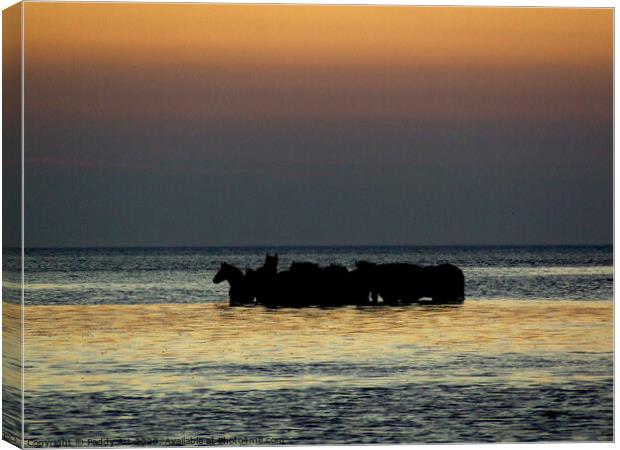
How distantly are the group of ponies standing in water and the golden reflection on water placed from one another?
140 centimetres

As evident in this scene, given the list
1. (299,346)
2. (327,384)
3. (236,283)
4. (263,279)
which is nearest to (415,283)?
(263,279)

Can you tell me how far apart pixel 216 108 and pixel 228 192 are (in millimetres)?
1282

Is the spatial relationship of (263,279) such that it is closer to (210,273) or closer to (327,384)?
(327,384)

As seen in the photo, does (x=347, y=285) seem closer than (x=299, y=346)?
No

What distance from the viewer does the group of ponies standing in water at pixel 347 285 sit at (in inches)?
567

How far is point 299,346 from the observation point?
11.1 metres

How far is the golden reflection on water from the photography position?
1004cm

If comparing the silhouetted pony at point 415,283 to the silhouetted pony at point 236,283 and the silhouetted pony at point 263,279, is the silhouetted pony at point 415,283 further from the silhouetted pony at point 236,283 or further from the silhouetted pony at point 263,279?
the silhouetted pony at point 236,283

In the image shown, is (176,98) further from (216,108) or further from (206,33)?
(206,33)

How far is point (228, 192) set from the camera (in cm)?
1239

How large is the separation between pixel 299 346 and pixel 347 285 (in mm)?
5527

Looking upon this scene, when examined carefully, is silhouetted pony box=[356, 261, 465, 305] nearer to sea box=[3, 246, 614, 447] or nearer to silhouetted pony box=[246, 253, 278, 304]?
silhouetted pony box=[246, 253, 278, 304]

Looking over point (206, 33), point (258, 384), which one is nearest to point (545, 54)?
point (206, 33)

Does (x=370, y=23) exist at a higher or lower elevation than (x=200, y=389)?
higher
